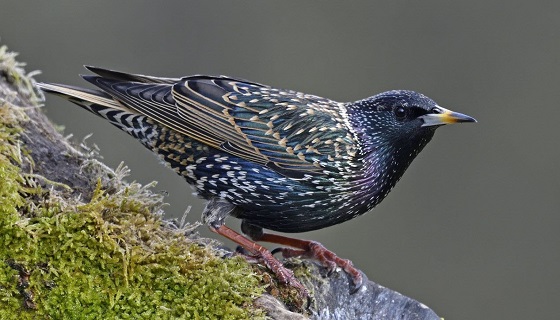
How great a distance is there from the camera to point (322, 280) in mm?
4535

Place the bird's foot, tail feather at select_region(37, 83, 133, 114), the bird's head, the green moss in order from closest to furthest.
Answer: the green moss → the bird's foot → tail feather at select_region(37, 83, 133, 114) → the bird's head

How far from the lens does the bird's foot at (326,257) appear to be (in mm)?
4602

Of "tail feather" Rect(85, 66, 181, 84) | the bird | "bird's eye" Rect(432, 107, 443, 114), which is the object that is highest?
"bird's eye" Rect(432, 107, 443, 114)

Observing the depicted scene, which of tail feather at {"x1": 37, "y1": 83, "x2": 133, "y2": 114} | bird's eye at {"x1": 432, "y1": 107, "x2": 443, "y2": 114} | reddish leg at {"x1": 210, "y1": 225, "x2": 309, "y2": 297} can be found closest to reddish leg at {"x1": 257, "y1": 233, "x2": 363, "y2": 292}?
reddish leg at {"x1": 210, "y1": 225, "x2": 309, "y2": 297}

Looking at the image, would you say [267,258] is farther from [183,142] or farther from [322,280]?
[183,142]

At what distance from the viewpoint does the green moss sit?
10.7ft

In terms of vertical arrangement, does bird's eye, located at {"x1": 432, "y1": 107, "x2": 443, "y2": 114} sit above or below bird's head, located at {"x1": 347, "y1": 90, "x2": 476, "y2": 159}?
above

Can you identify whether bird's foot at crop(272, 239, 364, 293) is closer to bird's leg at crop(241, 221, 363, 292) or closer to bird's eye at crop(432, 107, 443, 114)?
bird's leg at crop(241, 221, 363, 292)

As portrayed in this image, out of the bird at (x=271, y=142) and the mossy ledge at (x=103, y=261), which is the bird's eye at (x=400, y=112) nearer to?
the bird at (x=271, y=142)

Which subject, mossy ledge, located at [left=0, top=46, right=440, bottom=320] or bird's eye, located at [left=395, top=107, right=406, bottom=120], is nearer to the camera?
mossy ledge, located at [left=0, top=46, right=440, bottom=320]

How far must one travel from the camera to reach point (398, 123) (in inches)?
199

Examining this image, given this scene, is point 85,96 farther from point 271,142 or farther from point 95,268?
point 95,268

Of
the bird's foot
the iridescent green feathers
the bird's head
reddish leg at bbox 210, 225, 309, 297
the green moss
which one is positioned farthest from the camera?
the bird's head

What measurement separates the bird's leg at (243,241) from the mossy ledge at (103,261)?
0.22 ft
